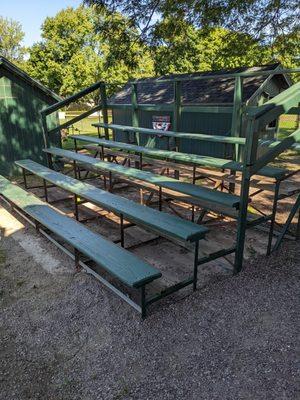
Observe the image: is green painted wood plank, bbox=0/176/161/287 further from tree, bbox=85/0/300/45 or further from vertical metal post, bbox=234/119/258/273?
tree, bbox=85/0/300/45

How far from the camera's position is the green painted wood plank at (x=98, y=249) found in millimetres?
3043

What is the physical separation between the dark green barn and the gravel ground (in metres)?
6.16

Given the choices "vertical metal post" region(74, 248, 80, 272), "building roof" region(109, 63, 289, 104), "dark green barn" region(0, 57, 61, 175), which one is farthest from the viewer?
"building roof" region(109, 63, 289, 104)

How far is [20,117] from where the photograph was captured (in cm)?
939

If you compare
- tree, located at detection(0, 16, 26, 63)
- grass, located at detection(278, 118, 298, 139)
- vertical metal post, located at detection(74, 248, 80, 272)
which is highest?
tree, located at detection(0, 16, 26, 63)

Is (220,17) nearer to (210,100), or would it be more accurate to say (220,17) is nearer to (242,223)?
(210,100)

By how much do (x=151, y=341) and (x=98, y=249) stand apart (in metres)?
1.12

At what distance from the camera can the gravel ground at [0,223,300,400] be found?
2.51 metres

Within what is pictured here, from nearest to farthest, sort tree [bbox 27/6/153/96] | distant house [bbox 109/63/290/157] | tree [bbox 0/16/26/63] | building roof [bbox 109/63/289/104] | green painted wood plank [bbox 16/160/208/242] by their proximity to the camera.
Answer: green painted wood plank [bbox 16/160/208/242], distant house [bbox 109/63/290/157], building roof [bbox 109/63/289/104], tree [bbox 27/6/153/96], tree [bbox 0/16/26/63]

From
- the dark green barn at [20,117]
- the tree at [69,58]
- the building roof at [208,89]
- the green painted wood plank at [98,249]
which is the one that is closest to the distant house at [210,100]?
the building roof at [208,89]

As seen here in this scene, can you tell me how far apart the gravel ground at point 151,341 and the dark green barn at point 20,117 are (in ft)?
20.2

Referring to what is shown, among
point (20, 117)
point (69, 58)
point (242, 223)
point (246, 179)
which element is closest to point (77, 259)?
point (242, 223)

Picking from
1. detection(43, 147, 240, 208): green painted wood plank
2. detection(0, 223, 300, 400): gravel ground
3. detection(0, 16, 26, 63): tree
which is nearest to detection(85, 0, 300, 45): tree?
detection(43, 147, 240, 208): green painted wood plank

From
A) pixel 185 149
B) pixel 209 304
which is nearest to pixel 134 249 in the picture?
pixel 209 304
